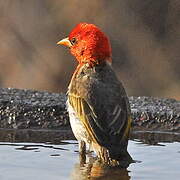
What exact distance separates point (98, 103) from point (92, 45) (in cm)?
58

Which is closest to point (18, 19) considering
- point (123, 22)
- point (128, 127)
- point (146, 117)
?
point (123, 22)

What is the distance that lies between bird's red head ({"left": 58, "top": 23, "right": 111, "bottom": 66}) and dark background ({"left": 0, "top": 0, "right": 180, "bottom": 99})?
5.02 metres

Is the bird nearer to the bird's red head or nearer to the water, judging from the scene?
the bird's red head

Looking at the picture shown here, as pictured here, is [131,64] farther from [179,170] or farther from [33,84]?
[179,170]

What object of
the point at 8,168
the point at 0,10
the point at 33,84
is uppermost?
the point at 0,10

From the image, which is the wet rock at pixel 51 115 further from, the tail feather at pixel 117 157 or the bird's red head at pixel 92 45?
the tail feather at pixel 117 157

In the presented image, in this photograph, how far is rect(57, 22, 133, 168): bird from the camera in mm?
7402

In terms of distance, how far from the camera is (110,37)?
44.0ft

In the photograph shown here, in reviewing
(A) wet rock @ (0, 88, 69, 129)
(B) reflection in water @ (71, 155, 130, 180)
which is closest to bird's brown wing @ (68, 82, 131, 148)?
(B) reflection in water @ (71, 155, 130, 180)

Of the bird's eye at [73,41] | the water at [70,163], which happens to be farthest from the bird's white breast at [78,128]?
the bird's eye at [73,41]

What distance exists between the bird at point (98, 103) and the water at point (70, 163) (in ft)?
0.39

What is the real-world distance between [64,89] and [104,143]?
258 inches

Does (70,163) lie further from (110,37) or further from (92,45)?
(110,37)

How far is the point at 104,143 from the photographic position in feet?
24.3
